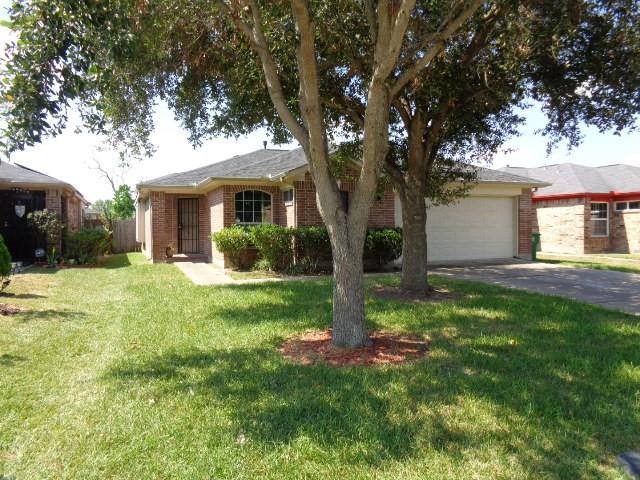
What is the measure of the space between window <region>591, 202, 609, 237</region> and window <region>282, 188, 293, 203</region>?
579 inches

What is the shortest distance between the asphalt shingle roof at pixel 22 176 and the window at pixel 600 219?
70.8 feet

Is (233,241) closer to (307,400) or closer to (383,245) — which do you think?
(383,245)

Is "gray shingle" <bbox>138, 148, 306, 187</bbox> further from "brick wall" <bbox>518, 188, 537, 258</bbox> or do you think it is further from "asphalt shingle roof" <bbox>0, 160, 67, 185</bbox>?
"brick wall" <bbox>518, 188, 537, 258</bbox>

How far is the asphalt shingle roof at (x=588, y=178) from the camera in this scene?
848 inches

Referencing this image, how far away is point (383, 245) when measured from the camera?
1405 centimetres

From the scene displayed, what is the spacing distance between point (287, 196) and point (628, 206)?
16.1 meters

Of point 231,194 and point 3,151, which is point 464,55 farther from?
point 231,194

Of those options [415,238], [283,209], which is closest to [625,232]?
[283,209]

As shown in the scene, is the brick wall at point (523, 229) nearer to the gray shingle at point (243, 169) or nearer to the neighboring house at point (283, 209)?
the neighboring house at point (283, 209)

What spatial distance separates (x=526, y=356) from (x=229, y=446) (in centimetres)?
355

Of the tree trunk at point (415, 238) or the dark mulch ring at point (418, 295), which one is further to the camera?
the tree trunk at point (415, 238)

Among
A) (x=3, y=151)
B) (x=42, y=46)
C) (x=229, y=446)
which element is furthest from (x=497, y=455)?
(x=42, y=46)

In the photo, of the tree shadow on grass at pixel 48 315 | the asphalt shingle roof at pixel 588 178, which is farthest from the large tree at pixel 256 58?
the asphalt shingle roof at pixel 588 178

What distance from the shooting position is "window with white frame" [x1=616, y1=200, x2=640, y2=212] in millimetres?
21047
